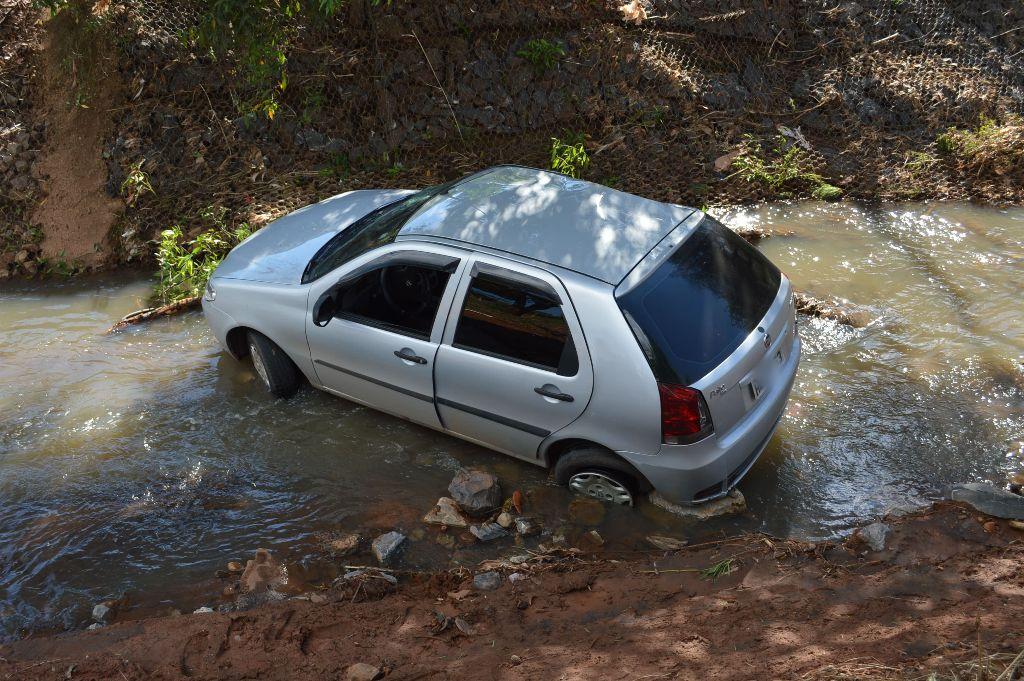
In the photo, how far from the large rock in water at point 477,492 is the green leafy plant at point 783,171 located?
207 inches

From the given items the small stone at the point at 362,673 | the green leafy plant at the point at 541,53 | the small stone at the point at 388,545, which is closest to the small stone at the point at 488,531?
the small stone at the point at 388,545

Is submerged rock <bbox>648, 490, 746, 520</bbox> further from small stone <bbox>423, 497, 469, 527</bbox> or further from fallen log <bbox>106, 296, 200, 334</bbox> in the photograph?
fallen log <bbox>106, 296, 200, 334</bbox>

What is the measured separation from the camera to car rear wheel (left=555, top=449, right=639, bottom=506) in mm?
4520

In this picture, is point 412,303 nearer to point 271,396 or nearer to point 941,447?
point 271,396

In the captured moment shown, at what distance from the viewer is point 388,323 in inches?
197

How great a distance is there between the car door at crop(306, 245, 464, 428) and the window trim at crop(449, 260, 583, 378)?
11cm

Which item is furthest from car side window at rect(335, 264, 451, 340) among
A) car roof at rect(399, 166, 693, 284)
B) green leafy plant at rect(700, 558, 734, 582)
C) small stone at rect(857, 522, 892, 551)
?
small stone at rect(857, 522, 892, 551)

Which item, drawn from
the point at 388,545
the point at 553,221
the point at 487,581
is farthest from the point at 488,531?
the point at 553,221

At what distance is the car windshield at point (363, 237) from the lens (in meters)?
5.14

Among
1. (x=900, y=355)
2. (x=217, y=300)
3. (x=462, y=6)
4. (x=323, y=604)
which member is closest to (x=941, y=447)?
(x=900, y=355)

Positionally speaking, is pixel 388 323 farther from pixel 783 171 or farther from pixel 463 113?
pixel 783 171

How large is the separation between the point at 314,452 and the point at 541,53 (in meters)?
5.49

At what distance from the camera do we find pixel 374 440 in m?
5.54

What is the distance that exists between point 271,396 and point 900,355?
16.1ft
